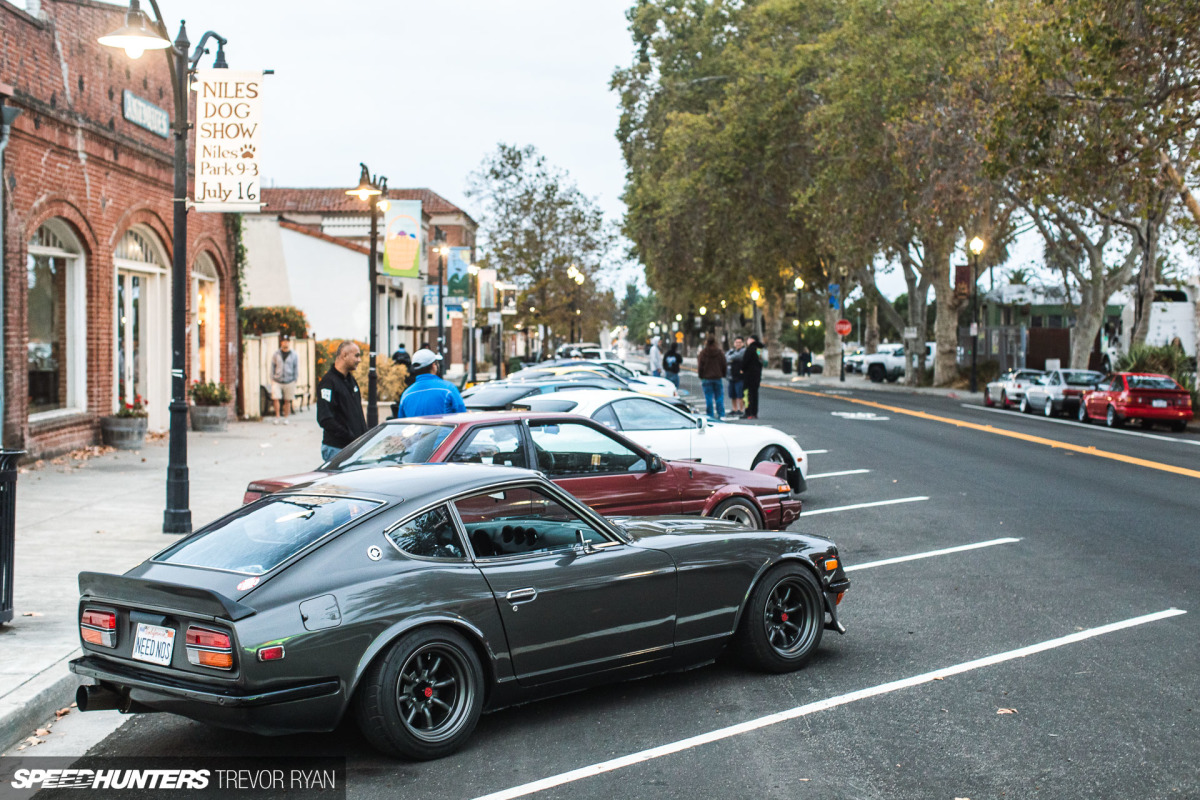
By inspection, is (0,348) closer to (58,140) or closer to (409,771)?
(58,140)

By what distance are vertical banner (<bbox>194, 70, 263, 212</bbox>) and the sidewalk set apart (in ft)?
11.6

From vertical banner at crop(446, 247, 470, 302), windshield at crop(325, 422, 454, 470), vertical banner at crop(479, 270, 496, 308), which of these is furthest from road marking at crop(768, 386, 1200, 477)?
windshield at crop(325, 422, 454, 470)

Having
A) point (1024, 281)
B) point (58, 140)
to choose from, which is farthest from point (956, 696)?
point (1024, 281)

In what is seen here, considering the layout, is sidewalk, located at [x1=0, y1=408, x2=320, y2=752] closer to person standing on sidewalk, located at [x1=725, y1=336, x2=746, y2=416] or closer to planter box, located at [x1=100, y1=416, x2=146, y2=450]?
planter box, located at [x1=100, y1=416, x2=146, y2=450]

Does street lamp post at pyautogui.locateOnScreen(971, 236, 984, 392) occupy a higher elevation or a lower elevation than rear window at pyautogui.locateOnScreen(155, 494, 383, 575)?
higher

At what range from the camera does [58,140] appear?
1731 centimetres

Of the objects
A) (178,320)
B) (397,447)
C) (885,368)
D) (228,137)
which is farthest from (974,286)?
(397,447)

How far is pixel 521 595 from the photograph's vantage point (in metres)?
5.79

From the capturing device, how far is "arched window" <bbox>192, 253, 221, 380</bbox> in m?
24.8

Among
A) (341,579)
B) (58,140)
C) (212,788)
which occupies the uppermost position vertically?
(58,140)

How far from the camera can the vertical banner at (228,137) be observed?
13.0 metres

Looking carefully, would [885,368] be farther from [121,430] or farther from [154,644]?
[154,644]

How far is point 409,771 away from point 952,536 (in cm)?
783

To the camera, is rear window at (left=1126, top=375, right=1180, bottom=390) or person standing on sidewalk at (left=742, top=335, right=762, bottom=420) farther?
rear window at (left=1126, top=375, right=1180, bottom=390)
